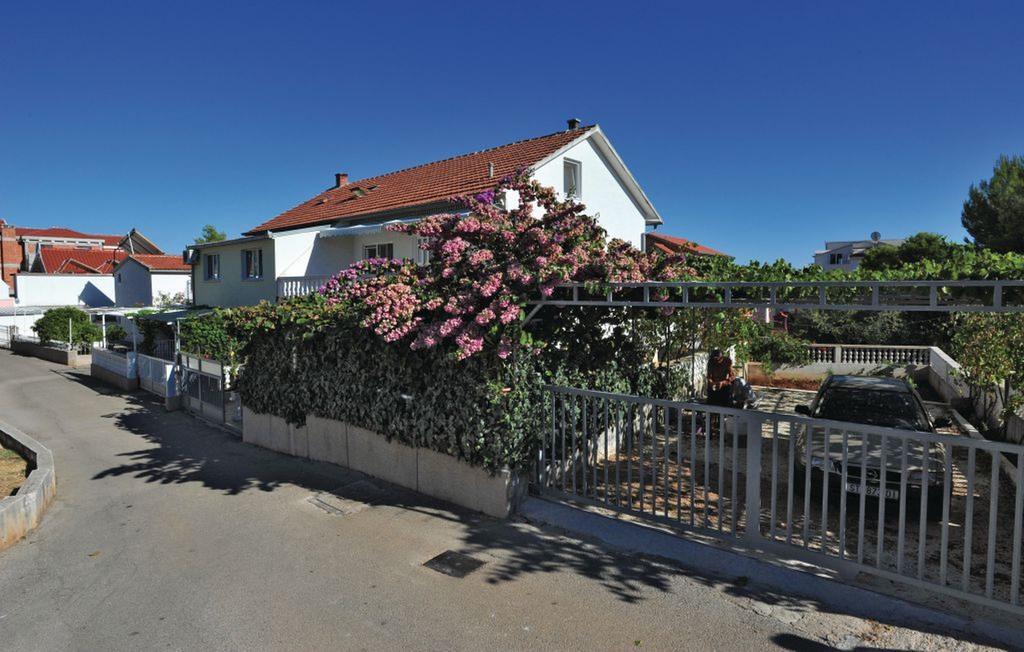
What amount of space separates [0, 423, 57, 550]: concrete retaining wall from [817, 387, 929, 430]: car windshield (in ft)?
32.5

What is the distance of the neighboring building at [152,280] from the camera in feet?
109

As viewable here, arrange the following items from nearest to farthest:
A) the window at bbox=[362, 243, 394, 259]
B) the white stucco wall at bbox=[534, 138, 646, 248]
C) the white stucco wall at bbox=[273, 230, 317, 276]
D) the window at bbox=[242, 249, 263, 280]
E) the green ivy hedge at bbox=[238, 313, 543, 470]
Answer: the green ivy hedge at bbox=[238, 313, 543, 470] < the window at bbox=[362, 243, 394, 259] < the white stucco wall at bbox=[534, 138, 646, 248] < the white stucco wall at bbox=[273, 230, 317, 276] < the window at bbox=[242, 249, 263, 280]

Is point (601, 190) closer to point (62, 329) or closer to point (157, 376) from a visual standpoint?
point (157, 376)

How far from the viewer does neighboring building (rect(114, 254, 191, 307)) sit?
33266mm

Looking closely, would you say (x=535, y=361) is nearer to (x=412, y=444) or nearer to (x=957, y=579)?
(x=412, y=444)

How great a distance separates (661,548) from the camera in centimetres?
536

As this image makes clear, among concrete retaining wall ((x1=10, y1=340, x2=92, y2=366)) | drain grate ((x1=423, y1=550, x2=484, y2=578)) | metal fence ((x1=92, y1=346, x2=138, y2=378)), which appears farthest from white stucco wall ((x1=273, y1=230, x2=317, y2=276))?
drain grate ((x1=423, y1=550, x2=484, y2=578))

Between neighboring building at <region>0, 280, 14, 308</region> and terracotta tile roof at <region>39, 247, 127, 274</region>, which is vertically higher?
terracotta tile roof at <region>39, 247, 127, 274</region>

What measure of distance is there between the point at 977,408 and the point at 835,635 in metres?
11.3

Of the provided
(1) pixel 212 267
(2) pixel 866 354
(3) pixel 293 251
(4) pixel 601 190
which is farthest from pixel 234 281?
(2) pixel 866 354

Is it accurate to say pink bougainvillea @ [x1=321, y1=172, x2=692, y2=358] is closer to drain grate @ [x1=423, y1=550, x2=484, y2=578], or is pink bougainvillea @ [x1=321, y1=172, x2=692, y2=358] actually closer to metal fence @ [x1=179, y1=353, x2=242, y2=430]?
drain grate @ [x1=423, y1=550, x2=484, y2=578]

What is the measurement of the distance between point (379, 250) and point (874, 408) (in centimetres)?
1469

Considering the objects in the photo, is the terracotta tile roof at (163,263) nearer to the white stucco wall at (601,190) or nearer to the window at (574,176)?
the window at (574,176)

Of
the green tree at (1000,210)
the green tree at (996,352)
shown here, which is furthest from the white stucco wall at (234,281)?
the green tree at (1000,210)
